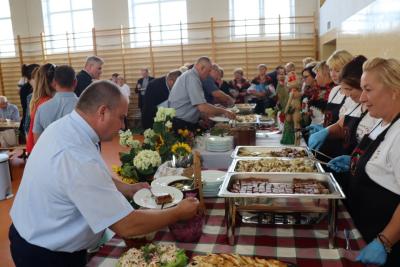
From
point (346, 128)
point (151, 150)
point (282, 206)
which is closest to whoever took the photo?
point (282, 206)

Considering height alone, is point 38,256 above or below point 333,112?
below

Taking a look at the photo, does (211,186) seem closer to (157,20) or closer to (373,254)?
(373,254)

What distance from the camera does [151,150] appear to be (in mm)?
2250

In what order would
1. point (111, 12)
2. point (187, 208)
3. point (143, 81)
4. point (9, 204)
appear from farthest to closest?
1. point (111, 12)
2. point (143, 81)
3. point (9, 204)
4. point (187, 208)

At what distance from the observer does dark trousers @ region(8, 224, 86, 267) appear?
134 cm

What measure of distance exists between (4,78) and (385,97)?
1254 cm

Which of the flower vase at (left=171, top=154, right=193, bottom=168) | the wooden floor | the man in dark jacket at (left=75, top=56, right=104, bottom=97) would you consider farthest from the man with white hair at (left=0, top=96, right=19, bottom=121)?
the flower vase at (left=171, top=154, right=193, bottom=168)

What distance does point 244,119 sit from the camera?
4.26m

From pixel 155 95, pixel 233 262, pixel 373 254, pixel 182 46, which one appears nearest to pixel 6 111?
pixel 155 95

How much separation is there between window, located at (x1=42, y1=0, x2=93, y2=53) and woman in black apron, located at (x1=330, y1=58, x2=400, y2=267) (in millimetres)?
10295

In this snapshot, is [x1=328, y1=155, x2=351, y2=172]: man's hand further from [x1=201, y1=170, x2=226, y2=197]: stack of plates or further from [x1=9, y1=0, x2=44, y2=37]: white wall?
[x1=9, y1=0, x2=44, y2=37]: white wall

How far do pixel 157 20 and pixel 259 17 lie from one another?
287 centimetres

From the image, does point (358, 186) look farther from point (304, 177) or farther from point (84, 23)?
point (84, 23)

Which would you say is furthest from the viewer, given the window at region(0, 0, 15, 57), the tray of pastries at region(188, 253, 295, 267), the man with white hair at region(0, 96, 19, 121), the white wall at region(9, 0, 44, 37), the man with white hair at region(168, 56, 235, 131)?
the window at region(0, 0, 15, 57)
